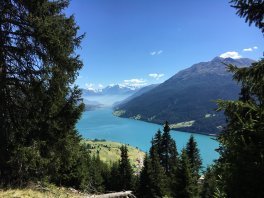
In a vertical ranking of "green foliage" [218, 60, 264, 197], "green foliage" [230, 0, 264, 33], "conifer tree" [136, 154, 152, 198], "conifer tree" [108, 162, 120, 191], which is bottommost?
"conifer tree" [108, 162, 120, 191]

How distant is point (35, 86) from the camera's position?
43.5 feet

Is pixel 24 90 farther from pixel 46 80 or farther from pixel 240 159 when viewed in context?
pixel 240 159

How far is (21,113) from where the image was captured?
13734 millimetres

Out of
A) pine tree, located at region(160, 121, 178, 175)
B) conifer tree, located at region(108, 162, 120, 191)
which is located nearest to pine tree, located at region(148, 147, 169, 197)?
pine tree, located at region(160, 121, 178, 175)

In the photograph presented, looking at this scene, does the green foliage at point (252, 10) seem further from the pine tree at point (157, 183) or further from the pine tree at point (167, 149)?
the pine tree at point (167, 149)

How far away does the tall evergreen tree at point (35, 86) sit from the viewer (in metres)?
→ 12.8

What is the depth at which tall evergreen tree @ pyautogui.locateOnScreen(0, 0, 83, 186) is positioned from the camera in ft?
41.8

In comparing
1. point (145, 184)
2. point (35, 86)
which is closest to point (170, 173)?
point (145, 184)

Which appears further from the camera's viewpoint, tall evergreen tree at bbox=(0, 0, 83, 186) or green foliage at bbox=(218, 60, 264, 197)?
tall evergreen tree at bbox=(0, 0, 83, 186)

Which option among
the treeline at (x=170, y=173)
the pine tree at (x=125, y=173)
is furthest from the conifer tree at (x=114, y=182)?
the treeline at (x=170, y=173)

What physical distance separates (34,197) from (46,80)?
518cm

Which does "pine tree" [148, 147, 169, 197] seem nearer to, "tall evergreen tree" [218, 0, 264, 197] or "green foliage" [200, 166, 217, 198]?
"green foliage" [200, 166, 217, 198]

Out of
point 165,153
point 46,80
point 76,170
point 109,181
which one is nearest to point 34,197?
point 46,80

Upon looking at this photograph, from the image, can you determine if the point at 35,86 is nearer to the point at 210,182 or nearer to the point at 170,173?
the point at 210,182
